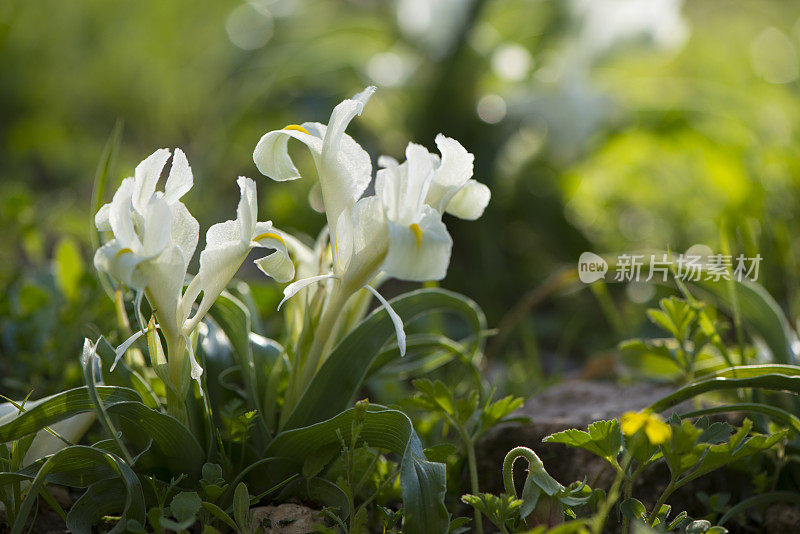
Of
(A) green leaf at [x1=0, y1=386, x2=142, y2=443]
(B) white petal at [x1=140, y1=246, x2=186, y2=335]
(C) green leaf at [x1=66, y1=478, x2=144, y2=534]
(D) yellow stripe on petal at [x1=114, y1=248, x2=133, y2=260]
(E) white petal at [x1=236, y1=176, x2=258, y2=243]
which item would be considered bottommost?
(C) green leaf at [x1=66, y1=478, x2=144, y2=534]

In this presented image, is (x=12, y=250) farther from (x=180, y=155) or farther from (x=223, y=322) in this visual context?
(x=180, y=155)

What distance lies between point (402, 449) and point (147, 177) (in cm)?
35

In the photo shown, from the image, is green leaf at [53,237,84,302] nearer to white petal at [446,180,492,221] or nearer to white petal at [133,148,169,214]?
white petal at [133,148,169,214]

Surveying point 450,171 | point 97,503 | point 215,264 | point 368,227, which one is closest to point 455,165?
point 450,171

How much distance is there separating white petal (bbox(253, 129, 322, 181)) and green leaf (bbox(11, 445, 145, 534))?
298mm

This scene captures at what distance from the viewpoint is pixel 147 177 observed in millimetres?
682

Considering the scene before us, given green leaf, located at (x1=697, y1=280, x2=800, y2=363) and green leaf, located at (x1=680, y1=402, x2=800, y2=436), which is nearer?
green leaf, located at (x1=680, y1=402, x2=800, y2=436)

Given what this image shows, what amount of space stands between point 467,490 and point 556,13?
1.53 meters

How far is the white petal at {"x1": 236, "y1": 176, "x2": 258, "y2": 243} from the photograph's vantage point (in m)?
0.66

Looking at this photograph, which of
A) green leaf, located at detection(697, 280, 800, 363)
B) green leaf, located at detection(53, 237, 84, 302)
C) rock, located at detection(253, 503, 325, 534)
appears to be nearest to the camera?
rock, located at detection(253, 503, 325, 534)

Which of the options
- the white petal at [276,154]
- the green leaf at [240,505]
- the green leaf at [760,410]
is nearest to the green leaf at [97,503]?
the green leaf at [240,505]

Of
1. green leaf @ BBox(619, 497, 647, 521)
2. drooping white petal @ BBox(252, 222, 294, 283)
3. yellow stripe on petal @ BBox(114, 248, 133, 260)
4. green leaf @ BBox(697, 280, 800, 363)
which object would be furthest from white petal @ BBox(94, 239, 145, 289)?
green leaf @ BBox(697, 280, 800, 363)

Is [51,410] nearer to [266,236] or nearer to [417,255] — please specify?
[266,236]

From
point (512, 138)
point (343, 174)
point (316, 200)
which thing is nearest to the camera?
point (343, 174)
